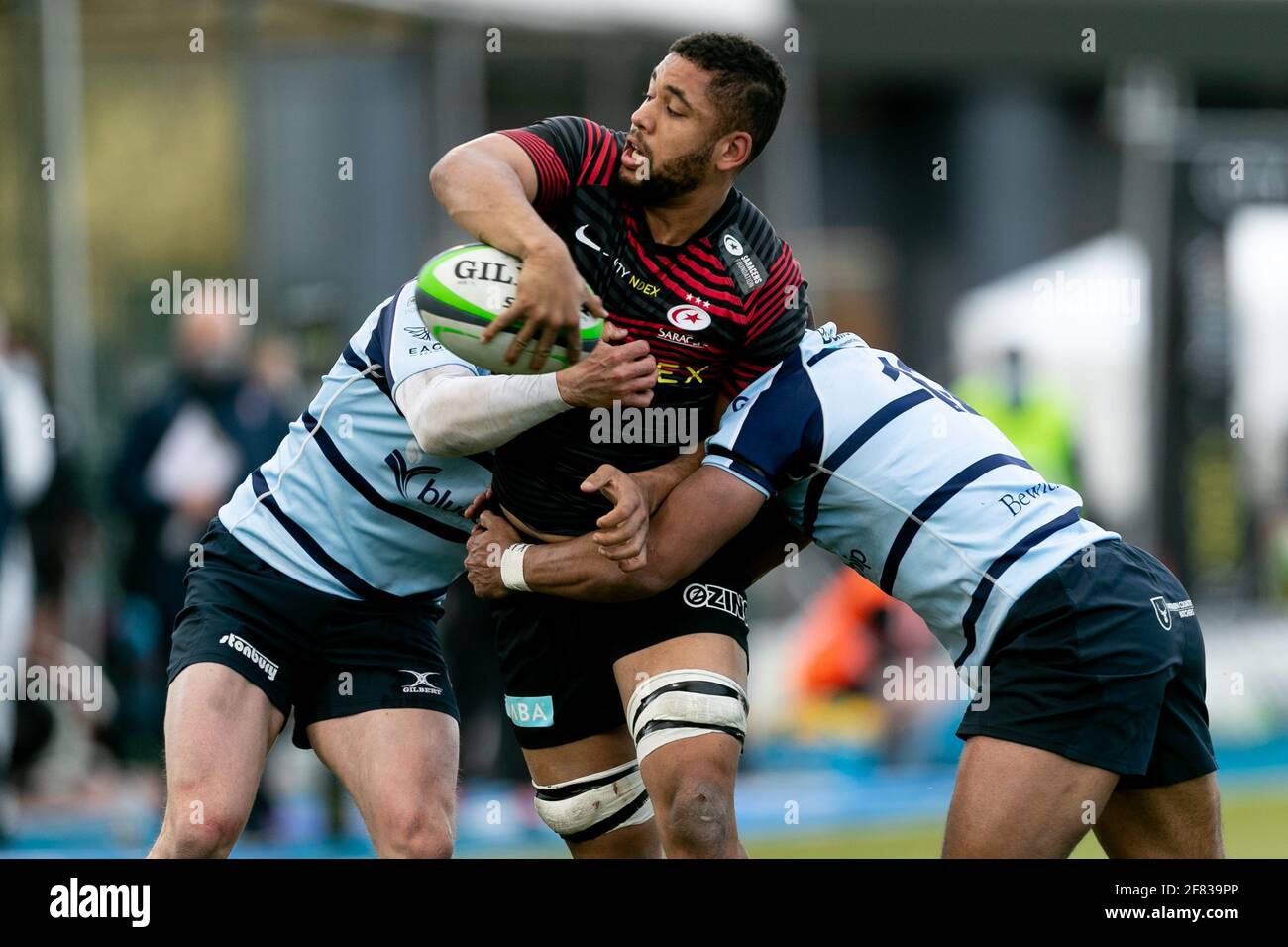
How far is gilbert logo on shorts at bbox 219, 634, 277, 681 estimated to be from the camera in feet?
16.9

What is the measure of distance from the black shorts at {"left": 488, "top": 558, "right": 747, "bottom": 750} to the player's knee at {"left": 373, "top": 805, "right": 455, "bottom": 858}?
15.3 inches

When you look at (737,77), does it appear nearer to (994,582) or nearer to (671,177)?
(671,177)

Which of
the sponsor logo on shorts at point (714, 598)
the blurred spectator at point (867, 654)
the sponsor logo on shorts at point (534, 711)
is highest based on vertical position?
the sponsor logo on shorts at point (714, 598)

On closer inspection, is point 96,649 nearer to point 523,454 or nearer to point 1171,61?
point 523,454

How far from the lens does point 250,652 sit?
517 cm

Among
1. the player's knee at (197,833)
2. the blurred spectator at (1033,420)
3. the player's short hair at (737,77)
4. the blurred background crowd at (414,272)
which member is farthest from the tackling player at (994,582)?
the blurred spectator at (1033,420)

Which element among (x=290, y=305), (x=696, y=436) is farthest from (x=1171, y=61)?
(x=696, y=436)

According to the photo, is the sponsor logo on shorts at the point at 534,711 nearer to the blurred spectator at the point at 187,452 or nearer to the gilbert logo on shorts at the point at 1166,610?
the gilbert logo on shorts at the point at 1166,610

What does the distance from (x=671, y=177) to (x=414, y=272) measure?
30.2 ft

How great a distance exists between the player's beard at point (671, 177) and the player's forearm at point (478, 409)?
0.59 m

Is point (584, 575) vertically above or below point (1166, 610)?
above

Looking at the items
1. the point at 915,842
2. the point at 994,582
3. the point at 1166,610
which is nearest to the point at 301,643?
the point at 994,582

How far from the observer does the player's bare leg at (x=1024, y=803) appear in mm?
4562
